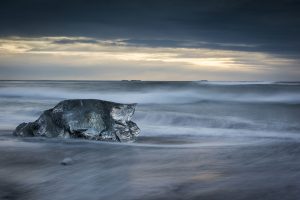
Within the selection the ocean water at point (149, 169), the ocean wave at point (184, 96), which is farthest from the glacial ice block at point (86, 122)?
the ocean wave at point (184, 96)

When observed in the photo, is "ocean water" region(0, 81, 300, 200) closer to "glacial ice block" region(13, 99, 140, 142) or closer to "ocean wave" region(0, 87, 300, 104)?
"glacial ice block" region(13, 99, 140, 142)

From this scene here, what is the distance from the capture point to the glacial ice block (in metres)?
8.62

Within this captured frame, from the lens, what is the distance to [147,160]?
6676 millimetres

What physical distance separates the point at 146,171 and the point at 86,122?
3027mm

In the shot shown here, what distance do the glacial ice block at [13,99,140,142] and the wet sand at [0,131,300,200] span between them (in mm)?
401

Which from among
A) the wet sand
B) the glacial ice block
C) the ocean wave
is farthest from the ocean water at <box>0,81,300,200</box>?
the ocean wave

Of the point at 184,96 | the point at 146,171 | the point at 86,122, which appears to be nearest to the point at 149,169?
the point at 146,171

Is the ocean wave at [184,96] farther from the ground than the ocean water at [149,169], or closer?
farther from the ground

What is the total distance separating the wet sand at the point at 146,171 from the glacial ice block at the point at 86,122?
401 millimetres

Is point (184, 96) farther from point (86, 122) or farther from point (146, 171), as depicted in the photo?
point (146, 171)

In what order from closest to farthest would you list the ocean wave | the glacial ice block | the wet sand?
the wet sand < the glacial ice block < the ocean wave

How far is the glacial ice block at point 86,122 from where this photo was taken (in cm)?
862

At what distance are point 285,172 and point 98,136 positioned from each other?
401cm

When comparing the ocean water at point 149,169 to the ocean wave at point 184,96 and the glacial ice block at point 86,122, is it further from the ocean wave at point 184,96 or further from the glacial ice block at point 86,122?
the ocean wave at point 184,96
